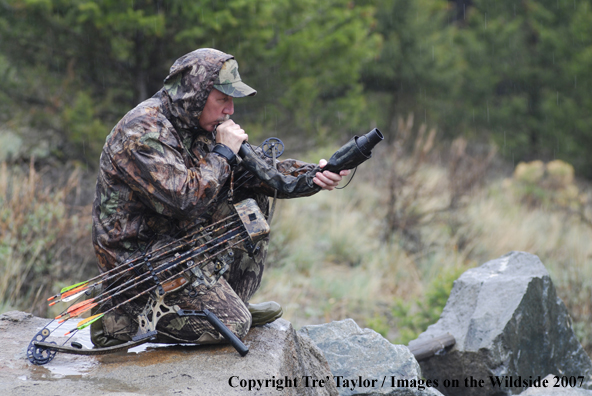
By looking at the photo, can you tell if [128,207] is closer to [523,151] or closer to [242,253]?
[242,253]

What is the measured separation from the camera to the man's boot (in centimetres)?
376

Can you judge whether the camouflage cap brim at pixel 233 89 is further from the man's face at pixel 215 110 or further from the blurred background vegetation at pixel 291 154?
the blurred background vegetation at pixel 291 154

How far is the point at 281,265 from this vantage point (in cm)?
745

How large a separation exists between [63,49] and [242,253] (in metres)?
5.68

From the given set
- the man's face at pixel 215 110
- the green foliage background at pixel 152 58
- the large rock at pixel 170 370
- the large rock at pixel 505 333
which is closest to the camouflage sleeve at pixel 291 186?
the man's face at pixel 215 110

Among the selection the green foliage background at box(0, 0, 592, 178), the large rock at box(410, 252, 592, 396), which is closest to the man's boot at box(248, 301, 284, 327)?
the large rock at box(410, 252, 592, 396)

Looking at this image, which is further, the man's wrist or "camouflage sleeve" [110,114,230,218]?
the man's wrist

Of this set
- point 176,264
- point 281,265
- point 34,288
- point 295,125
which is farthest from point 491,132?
point 176,264

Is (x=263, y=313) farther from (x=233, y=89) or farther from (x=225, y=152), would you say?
(x=233, y=89)

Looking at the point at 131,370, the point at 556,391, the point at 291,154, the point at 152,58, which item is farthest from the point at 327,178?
the point at 291,154

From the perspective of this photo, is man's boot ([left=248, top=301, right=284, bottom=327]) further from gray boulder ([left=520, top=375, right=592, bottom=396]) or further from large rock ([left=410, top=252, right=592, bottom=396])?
gray boulder ([left=520, top=375, right=592, bottom=396])

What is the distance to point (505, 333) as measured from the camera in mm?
4699

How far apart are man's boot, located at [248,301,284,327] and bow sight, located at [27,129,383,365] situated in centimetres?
45

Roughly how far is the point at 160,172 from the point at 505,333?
316 cm
